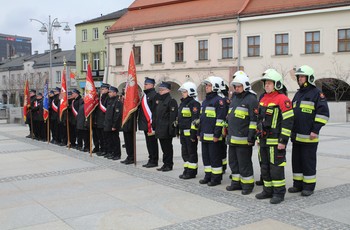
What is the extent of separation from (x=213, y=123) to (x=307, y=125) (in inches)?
66.6

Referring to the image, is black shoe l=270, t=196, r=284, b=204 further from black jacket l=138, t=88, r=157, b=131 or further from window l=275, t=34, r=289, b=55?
window l=275, t=34, r=289, b=55

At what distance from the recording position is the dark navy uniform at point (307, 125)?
6.95 metres

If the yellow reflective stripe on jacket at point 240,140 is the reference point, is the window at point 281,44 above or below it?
above

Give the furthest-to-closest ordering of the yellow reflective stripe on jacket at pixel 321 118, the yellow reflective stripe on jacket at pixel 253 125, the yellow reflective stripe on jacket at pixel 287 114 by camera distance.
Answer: the yellow reflective stripe on jacket at pixel 253 125 < the yellow reflective stripe on jacket at pixel 321 118 < the yellow reflective stripe on jacket at pixel 287 114

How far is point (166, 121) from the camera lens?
9.50 metres

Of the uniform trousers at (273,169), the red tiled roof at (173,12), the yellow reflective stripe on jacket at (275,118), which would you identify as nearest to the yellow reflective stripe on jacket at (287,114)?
the yellow reflective stripe on jacket at (275,118)

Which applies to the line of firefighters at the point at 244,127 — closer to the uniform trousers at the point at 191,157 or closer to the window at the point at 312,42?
the uniform trousers at the point at 191,157

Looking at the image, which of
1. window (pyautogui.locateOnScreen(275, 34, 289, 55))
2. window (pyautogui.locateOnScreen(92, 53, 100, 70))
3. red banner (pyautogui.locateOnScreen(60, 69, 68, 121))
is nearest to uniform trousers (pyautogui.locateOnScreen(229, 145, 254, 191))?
red banner (pyautogui.locateOnScreen(60, 69, 68, 121))

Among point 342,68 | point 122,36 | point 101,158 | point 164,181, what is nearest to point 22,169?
point 101,158

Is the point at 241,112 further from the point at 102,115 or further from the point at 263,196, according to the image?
the point at 102,115

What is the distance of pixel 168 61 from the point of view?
41.5 meters

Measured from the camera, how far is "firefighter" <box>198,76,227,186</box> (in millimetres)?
7828

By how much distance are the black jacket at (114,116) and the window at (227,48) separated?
2744 centimetres

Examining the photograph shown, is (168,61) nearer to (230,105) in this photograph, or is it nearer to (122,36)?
(122,36)
